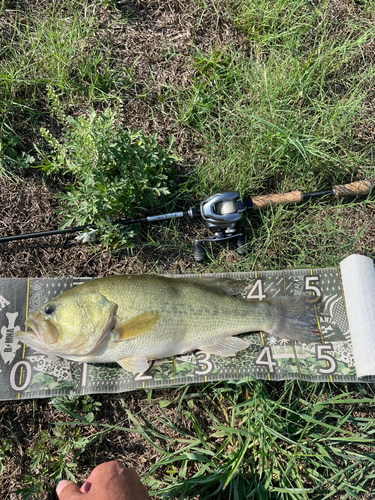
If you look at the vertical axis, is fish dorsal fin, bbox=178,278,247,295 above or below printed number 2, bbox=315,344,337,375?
above

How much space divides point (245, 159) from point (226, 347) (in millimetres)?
1914

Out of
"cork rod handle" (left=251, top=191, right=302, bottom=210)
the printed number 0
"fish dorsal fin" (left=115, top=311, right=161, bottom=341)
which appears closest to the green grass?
"cork rod handle" (left=251, top=191, right=302, bottom=210)

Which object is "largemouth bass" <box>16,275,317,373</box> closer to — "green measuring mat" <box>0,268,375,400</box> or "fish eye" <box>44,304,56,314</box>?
"fish eye" <box>44,304,56,314</box>

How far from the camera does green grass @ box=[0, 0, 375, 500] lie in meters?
3.19

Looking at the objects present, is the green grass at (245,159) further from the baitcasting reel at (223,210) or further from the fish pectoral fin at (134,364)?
the fish pectoral fin at (134,364)

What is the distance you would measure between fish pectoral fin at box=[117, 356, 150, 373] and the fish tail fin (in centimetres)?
116

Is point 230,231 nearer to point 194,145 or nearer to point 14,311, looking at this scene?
point 194,145

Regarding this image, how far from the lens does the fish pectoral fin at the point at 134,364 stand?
121 inches

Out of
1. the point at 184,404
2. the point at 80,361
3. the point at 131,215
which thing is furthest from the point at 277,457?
the point at 131,215

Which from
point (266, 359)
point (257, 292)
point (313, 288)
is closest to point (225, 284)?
point (257, 292)

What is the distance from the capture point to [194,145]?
152 inches

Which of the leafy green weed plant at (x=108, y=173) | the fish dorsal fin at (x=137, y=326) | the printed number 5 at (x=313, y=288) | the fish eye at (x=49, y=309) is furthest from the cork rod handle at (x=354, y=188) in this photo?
the fish eye at (x=49, y=309)

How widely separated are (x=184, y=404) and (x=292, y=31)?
415cm

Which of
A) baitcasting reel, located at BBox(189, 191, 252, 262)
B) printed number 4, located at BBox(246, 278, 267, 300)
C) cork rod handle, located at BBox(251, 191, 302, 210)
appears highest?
cork rod handle, located at BBox(251, 191, 302, 210)
